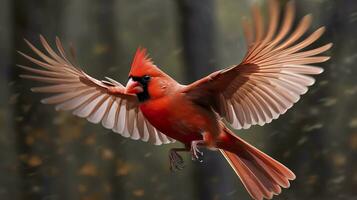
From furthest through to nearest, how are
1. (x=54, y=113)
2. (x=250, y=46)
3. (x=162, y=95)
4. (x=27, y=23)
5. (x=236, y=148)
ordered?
(x=54, y=113) < (x=27, y=23) < (x=236, y=148) < (x=162, y=95) < (x=250, y=46)

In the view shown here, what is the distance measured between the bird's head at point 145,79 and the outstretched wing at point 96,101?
37 cm

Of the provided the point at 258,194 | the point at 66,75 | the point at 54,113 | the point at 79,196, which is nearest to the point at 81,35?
the point at 54,113

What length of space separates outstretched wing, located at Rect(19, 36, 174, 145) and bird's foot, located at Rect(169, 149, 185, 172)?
1.14 ft

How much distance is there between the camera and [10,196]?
5434 millimetres

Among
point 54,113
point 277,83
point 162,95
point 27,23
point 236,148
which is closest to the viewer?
point 162,95

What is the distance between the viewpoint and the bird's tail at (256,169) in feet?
6.89

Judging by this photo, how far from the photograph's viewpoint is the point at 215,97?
2096 millimetres

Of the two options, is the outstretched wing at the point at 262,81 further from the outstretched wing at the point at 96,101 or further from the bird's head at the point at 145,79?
the outstretched wing at the point at 96,101

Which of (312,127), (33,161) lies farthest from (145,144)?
(312,127)

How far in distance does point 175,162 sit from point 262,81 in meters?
0.37

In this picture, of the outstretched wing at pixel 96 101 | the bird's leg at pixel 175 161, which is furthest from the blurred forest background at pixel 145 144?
the bird's leg at pixel 175 161

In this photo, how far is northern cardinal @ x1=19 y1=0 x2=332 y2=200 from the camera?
71.3 inches

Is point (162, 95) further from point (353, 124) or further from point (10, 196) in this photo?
point (10, 196)

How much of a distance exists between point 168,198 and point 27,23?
173cm
